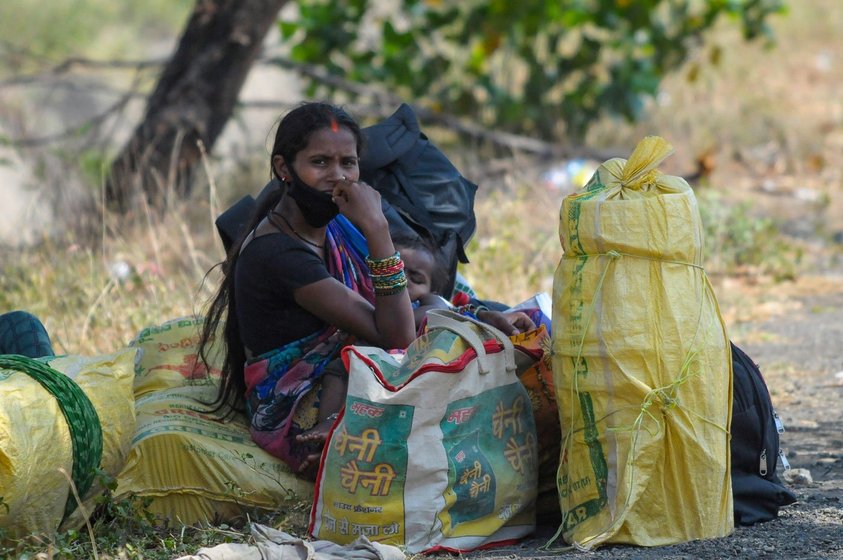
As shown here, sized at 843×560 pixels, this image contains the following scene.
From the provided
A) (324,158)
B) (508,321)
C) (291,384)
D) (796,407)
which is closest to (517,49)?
(796,407)

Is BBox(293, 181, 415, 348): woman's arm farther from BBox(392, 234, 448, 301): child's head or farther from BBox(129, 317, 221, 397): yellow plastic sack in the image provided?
BBox(129, 317, 221, 397): yellow plastic sack

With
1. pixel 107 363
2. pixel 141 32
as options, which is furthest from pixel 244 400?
pixel 141 32

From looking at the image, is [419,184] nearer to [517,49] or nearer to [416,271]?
[416,271]

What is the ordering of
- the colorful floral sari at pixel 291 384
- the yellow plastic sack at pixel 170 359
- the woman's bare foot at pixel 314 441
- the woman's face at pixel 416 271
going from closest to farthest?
the woman's bare foot at pixel 314 441 < the colorful floral sari at pixel 291 384 < the woman's face at pixel 416 271 < the yellow plastic sack at pixel 170 359

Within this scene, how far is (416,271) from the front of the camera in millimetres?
3584

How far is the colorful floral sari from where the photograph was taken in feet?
10.4

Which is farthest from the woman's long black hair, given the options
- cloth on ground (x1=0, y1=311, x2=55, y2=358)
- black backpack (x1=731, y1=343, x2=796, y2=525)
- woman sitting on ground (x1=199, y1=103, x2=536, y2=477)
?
black backpack (x1=731, y1=343, x2=796, y2=525)

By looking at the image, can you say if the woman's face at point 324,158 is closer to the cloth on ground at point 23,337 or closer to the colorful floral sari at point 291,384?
the colorful floral sari at point 291,384

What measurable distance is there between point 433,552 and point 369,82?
6150 mm

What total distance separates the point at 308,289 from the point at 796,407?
218 centimetres

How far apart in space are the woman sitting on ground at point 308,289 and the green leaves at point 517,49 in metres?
5.17

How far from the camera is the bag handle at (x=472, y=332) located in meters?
2.83

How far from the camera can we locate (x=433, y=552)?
2.77m

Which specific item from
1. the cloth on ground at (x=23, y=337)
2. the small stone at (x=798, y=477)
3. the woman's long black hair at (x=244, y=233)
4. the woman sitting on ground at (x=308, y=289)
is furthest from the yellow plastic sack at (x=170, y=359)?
the small stone at (x=798, y=477)
